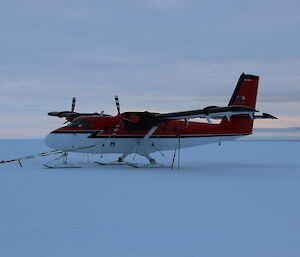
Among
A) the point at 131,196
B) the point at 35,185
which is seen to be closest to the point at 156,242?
the point at 131,196

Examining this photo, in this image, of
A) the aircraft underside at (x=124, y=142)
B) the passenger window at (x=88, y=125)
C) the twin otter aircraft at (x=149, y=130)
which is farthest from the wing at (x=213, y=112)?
the passenger window at (x=88, y=125)

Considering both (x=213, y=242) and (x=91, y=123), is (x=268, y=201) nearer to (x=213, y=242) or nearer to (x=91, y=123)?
(x=213, y=242)

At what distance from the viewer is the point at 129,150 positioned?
18.9 m

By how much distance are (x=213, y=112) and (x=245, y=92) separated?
605 cm

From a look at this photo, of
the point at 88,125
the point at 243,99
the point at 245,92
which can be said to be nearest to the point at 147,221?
the point at 88,125

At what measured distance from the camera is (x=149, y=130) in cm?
1864

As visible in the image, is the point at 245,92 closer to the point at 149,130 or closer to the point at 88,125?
the point at 149,130

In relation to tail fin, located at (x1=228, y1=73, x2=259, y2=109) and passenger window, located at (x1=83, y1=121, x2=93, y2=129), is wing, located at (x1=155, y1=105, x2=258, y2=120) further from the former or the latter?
tail fin, located at (x1=228, y1=73, x2=259, y2=109)

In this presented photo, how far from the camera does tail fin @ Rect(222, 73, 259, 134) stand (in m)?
20.0

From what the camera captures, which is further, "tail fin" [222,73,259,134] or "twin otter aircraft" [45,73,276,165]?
"tail fin" [222,73,259,134]

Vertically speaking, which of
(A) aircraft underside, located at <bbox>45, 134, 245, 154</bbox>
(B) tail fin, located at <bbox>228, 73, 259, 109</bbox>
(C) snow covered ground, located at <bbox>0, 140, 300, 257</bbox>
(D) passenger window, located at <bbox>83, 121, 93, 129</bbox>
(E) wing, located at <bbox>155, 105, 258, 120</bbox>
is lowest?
(C) snow covered ground, located at <bbox>0, 140, 300, 257</bbox>

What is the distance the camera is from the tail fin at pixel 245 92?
2008 cm

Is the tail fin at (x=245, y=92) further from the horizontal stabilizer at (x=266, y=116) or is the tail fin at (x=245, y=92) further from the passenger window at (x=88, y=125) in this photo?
the passenger window at (x=88, y=125)

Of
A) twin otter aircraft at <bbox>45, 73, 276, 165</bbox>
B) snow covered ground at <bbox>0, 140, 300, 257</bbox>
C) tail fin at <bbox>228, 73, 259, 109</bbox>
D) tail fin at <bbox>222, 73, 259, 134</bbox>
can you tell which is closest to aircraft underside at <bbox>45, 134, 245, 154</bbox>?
twin otter aircraft at <bbox>45, 73, 276, 165</bbox>
